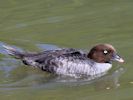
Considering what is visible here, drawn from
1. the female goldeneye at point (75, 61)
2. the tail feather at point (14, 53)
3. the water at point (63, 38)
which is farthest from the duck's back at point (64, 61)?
the tail feather at point (14, 53)

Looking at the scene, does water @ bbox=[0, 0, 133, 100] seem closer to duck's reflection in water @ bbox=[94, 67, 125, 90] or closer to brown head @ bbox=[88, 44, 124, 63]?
duck's reflection in water @ bbox=[94, 67, 125, 90]

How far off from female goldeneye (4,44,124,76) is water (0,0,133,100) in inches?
6.8

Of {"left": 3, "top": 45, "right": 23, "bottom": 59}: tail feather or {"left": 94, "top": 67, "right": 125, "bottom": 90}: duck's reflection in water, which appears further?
{"left": 3, "top": 45, "right": 23, "bottom": 59}: tail feather

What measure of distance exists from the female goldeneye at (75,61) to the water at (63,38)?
173mm

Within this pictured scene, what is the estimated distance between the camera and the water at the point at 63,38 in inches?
383

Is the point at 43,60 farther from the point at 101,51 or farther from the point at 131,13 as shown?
the point at 131,13

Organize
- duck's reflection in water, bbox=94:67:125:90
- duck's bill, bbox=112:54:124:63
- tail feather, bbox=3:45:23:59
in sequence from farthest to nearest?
tail feather, bbox=3:45:23:59 < duck's bill, bbox=112:54:124:63 < duck's reflection in water, bbox=94:67:125:90

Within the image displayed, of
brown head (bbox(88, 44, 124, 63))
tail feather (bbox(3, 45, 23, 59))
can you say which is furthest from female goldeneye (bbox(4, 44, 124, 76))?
tail feather (bbox(3, 45, 23, 59))

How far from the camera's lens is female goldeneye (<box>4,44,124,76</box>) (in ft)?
35.4

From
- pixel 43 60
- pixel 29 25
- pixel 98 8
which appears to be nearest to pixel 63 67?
pixel 43 60

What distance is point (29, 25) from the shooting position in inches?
529

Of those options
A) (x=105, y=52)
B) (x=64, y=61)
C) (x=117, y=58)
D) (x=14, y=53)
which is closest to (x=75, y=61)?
(x=64, y=61)

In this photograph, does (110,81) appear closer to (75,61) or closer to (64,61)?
(75,61)

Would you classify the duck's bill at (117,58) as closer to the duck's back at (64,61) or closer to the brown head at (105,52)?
the brown head at (105,52)
